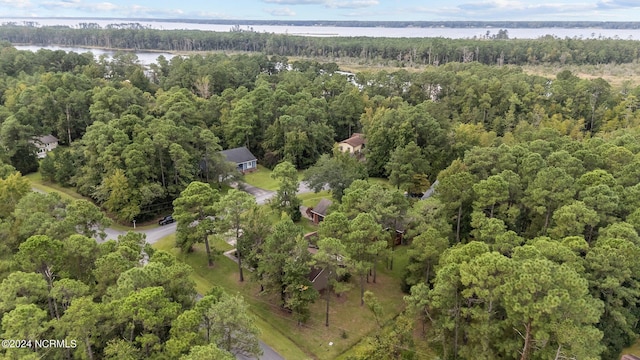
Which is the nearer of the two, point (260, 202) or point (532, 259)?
point (532, 259)

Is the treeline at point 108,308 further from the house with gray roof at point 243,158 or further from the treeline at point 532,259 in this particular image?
the house with gray roof at point 243,158

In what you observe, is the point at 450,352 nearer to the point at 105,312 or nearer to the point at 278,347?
the point at 278,347

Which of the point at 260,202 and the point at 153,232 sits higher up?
the point at 260,202

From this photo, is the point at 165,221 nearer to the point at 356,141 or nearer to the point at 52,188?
the point at 52,188

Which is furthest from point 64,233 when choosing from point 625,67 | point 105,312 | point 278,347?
point 625,67

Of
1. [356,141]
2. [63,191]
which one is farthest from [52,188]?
[356,141]

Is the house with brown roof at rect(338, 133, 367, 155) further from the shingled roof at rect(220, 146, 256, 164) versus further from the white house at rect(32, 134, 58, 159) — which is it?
the white house at rect(32, 134, 58, 159)
